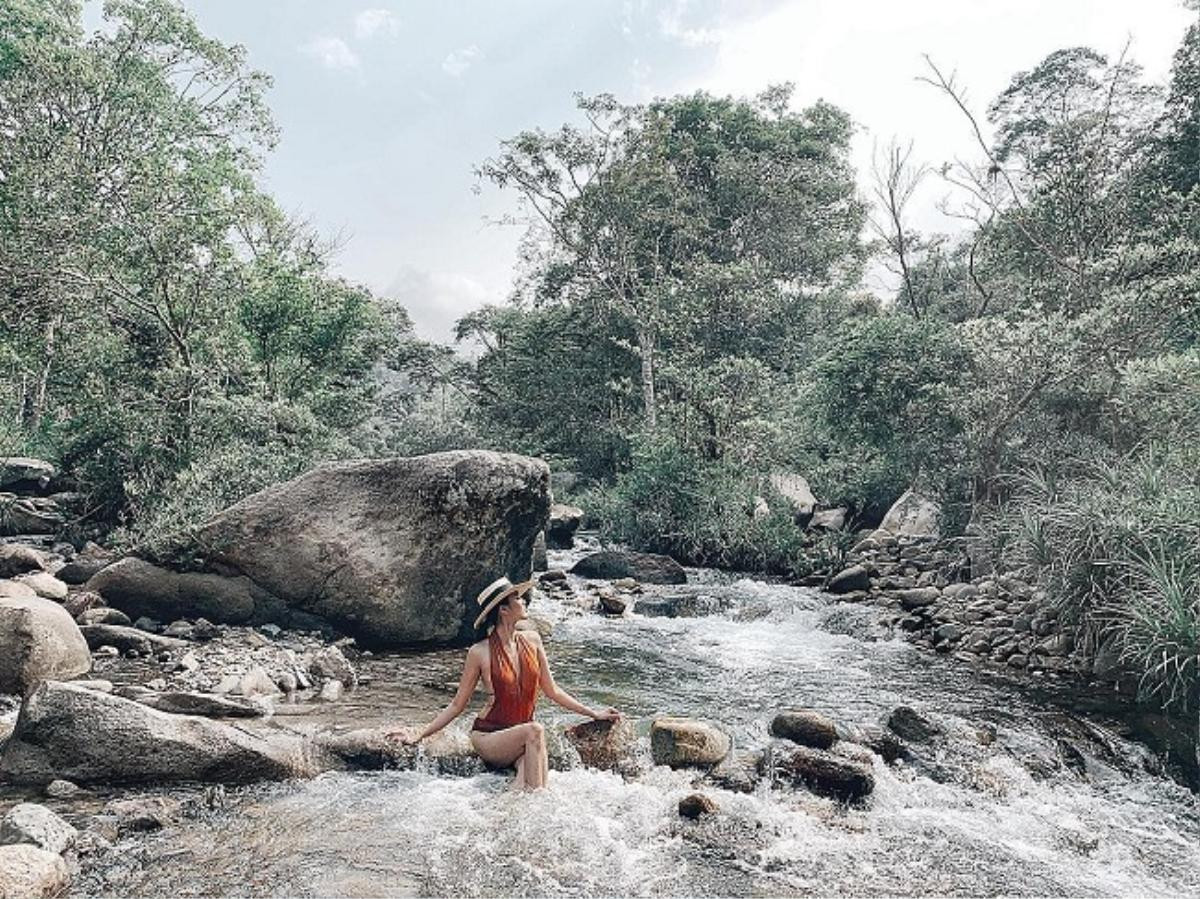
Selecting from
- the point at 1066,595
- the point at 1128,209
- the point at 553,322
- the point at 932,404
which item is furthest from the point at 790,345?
the point at 1066,595

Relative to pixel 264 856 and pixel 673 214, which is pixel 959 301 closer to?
pixel 673 214

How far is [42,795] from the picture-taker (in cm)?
515

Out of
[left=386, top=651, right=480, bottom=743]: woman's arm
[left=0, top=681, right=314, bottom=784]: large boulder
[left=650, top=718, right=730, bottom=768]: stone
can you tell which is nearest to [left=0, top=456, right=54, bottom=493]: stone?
[left=0, top=681, right=314, bottom=784]: large boulder

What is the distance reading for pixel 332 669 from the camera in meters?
8.58

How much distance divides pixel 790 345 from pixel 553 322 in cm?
830

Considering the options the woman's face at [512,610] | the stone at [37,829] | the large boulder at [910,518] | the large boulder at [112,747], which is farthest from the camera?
the large boulder at [910,518]

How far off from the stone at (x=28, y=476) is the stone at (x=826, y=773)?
19654 mm

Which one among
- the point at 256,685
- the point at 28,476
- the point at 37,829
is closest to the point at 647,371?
the point at 28,476

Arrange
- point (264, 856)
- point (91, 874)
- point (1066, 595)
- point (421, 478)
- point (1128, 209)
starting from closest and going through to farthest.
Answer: point (91, 874) → point (264, 856) → point (1066, 595) → point (421, 478) → point (1128, 209)

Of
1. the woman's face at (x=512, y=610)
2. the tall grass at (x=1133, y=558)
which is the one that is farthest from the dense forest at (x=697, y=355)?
the woman's face at (x=512, y=610)

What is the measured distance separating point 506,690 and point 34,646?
4.39m

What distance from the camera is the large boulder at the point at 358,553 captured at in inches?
394

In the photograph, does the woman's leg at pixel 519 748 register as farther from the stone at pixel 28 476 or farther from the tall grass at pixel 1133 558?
the stone at pixel 28 476

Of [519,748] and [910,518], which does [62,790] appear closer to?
[519,748]
